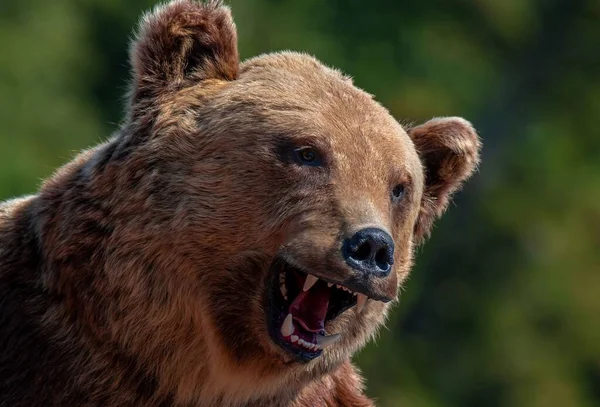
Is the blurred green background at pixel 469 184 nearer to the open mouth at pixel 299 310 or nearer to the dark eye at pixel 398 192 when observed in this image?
the dark eye at pixel 398 192

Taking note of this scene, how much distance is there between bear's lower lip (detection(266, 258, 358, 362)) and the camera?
6.13 m

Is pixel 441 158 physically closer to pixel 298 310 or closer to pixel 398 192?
pixel 398 192

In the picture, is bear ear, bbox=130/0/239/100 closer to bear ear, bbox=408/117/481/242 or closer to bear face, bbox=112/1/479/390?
bear face, bbox=112/1/479/390

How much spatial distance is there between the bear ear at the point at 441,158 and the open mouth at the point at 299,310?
3.17 ft

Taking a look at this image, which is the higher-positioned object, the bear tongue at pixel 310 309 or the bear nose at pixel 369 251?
the bear nose at pixel 369 251

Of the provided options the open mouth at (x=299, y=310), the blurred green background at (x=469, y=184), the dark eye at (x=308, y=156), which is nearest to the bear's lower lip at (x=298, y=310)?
the open mouth at (x=299, y=310)

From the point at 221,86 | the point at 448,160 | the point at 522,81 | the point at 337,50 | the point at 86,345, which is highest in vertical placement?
the point at 221,86

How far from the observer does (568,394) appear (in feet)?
80.0

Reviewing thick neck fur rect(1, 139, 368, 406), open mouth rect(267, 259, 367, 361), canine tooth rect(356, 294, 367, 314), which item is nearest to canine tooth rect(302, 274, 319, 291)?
open mouth rect(267, 259, 367, 361)

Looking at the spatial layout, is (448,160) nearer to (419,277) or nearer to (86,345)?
(86,345)

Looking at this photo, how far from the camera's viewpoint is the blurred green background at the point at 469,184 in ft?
78.5

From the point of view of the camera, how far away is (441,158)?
7.15 m

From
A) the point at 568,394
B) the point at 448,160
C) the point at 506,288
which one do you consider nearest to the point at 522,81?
the point at 506,288

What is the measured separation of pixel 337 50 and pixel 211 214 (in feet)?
61.6
